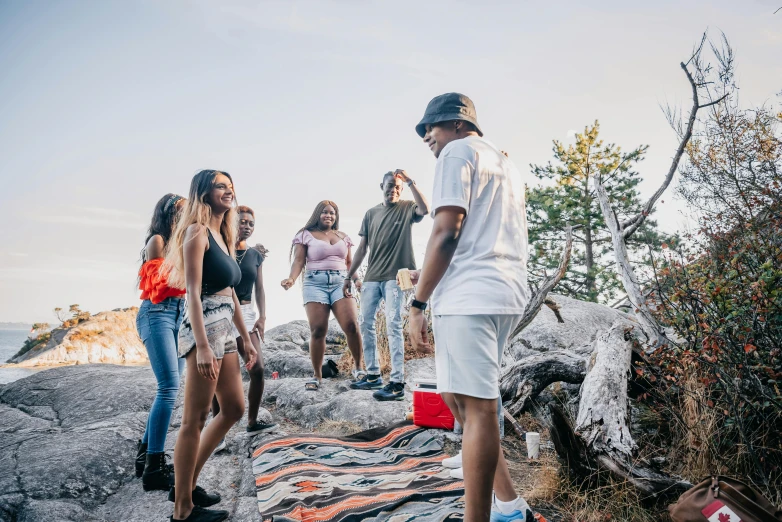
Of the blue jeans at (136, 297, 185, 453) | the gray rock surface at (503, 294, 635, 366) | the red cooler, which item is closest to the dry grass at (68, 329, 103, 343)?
the gray rock surface at (503, 294, 635, 366)

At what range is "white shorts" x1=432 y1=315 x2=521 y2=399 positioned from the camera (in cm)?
188

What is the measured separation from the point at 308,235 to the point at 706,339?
4.10 meters

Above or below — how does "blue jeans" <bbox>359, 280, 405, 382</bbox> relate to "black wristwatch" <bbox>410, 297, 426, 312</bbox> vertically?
below

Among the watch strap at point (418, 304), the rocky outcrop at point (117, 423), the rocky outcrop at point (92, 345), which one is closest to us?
the watch strap at point (418, 304)

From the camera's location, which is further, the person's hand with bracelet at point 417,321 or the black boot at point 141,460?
the black boot at point 141,460

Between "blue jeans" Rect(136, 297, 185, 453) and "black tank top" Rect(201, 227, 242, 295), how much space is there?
2.62ft

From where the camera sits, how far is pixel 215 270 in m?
2.60

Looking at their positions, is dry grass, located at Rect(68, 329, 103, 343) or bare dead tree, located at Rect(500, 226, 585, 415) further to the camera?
dry grass, located at Rect(68, 329, 103, 343)

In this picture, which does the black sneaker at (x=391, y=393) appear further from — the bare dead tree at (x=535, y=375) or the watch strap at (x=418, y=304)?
the watch strap at (x=418, y=304)

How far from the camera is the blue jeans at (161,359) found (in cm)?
321

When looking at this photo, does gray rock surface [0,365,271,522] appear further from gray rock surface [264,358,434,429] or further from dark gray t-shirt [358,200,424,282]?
dark gray t-shirt [358,200,424,282]

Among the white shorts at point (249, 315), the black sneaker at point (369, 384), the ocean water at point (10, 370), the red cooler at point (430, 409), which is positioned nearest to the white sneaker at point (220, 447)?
the white shorts at point (249, 315)

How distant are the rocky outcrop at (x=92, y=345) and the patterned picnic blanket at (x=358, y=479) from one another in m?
16.4

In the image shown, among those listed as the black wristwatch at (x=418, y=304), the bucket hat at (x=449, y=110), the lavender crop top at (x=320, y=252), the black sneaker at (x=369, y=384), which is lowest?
the black sneaker at (x=369, y=384)
